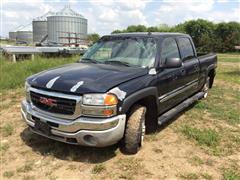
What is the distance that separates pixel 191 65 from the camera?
5.96 m

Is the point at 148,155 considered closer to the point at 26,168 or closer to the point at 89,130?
the point at 89,130

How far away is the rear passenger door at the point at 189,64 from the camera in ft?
19.0

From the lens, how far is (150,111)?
4637mm

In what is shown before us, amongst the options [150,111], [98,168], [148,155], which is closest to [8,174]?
[98,168]

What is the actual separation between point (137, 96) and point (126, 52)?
1.20m

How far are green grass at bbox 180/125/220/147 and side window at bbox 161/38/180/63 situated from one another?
4.46ft

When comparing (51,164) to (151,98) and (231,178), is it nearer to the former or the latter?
(151,98)

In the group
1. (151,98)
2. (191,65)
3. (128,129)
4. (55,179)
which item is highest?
(191,65)

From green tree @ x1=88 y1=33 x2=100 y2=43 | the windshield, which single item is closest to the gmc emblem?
the windshield

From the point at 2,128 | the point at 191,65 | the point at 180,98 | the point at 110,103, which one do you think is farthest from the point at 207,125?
the point at 2,128

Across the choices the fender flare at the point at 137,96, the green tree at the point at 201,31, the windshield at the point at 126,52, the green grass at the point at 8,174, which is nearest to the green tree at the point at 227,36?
the green tree at the point at 201,31

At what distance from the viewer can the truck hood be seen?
3.76m

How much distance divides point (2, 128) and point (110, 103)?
2893mm

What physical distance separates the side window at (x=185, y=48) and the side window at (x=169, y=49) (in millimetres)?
256
